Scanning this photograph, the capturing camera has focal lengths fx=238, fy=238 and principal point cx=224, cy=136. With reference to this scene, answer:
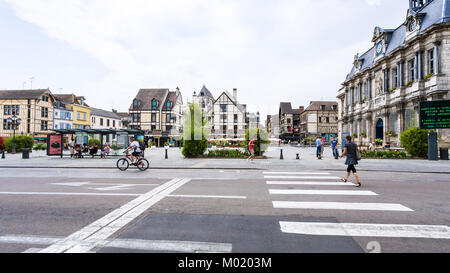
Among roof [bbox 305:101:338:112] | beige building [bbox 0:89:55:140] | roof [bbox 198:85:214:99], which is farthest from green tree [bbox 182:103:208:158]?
roof [bbox 305:101:338:112]

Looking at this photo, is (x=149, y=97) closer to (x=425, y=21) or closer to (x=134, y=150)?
(x=134, y=150)

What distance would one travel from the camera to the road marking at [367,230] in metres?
4.02

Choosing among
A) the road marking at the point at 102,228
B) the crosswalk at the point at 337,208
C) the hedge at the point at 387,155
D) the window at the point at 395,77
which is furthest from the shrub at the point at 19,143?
the window at the point at 395,77

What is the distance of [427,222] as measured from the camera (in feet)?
15.2

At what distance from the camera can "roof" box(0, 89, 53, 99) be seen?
45.4 metres

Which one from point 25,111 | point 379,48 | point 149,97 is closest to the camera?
point 379,48

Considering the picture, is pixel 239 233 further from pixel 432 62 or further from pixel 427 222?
pixel 432 62

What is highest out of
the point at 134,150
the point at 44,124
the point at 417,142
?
the point at 44,124

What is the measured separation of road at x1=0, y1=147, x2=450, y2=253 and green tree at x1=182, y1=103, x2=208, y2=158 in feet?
44.0

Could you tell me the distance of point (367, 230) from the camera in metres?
4.21

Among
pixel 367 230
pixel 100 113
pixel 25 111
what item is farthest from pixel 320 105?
pixel 367 230

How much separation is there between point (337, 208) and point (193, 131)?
16801 mm

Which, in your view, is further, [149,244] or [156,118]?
[156,118]

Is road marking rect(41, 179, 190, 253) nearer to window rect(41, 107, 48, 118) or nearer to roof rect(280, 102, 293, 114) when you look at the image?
window rect(41, 107, 48, 118)
